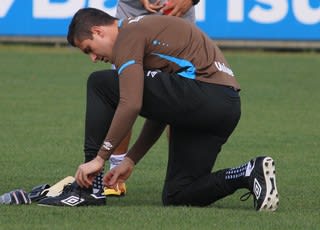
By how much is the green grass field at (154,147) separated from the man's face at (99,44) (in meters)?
0.90

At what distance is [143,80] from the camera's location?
20.2 ft

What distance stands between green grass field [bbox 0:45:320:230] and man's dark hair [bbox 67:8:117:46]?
1009 millimetres

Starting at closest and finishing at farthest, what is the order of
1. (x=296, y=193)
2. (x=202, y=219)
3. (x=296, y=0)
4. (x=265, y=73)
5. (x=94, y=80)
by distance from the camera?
(x=202, y=219), (x=94, y=80), (x=296, y=193), (x=265, y=73), (x=296, y=0)

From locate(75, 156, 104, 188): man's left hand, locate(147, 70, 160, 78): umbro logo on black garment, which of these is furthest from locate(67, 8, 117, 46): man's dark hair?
locate(75, 156, 104, 188): man's left hand

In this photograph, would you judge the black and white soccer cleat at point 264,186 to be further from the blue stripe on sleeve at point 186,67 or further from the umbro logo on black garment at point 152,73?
the umbro logo on black garment at point 152,73

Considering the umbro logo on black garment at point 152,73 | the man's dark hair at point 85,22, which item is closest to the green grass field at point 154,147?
the umbro logo on black garment at point 152,73

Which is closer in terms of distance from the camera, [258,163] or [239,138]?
[258,163]

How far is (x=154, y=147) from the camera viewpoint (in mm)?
9703

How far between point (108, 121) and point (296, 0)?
12.9 meters

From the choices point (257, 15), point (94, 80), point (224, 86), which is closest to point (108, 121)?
point (94, 80)

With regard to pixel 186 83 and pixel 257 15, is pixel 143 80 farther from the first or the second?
pixel 257 15

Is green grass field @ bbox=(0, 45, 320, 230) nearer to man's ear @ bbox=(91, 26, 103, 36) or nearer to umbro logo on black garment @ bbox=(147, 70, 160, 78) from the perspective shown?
umbro logo on black garment @ bbox=(147, 70, 160, 78)

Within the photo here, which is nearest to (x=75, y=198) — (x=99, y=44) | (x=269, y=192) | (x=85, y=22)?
(x=99, y=44)

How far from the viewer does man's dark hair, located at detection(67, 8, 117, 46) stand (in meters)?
6.32
